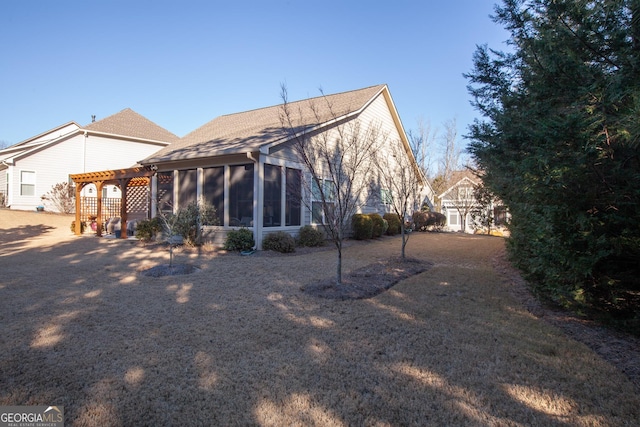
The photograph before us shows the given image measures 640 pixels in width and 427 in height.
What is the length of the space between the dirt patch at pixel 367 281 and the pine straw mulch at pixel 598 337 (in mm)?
2145

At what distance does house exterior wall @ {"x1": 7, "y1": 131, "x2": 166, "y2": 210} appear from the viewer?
1992 cm

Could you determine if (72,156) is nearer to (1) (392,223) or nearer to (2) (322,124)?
(2) (322,124)

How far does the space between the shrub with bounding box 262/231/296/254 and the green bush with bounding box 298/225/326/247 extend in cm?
121

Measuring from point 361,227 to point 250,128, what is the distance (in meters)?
5.84

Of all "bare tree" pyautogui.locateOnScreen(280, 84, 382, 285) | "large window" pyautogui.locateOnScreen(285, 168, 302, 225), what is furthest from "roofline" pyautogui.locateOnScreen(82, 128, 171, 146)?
"large window" pyautogui.locateOnScreen(285, 168, 302, 225)

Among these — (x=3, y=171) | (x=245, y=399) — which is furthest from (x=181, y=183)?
(x=3, y=171)

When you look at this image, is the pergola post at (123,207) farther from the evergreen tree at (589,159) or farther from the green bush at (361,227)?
the evergreen tree at (589,159)

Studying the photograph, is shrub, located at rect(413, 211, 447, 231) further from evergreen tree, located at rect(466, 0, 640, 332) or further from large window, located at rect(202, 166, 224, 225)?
evergreen tree, located at rect(466, 0, 640, 332)

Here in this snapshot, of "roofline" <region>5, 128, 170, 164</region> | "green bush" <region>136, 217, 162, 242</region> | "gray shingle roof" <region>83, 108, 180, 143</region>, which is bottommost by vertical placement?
"green bush" <region>136, 217, 162, 242</region>

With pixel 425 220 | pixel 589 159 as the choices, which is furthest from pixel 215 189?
pixel 425 220

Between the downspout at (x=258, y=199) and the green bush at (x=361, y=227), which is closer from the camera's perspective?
the downspout at (x=258, y=199)

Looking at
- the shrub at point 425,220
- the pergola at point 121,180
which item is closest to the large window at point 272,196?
the pergola at point 121,180

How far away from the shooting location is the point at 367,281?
20.6 feet

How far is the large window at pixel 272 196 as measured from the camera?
10242 millimetres
